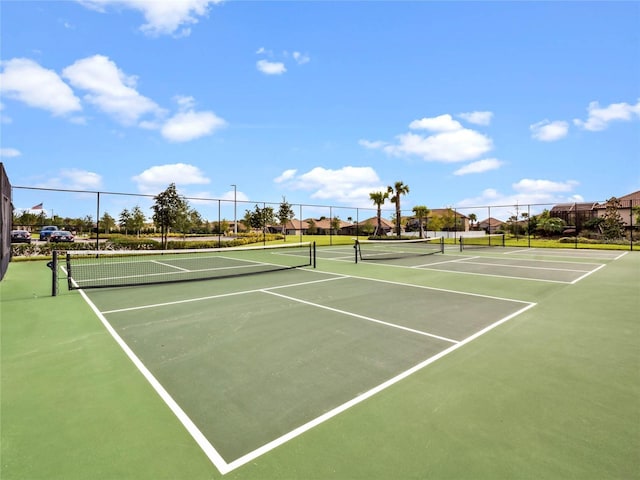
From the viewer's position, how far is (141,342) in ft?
15.6

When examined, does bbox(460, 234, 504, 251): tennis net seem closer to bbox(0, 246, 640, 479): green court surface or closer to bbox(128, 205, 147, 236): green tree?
bbox(0, 246, 640, 479): green court surface

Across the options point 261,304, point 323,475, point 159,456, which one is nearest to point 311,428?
point 323,475

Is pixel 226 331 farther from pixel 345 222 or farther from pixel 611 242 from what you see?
pixel 345 222

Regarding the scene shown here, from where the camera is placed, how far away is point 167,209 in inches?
874

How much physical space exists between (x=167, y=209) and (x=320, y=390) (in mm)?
21974

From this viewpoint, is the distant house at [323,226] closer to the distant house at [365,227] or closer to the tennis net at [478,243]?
the distant house at [365,227]

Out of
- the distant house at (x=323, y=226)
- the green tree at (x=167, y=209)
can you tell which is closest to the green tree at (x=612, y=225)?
the green tree at (x=167, y=209)

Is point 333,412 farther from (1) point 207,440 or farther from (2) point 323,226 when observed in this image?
(2) point 323,226

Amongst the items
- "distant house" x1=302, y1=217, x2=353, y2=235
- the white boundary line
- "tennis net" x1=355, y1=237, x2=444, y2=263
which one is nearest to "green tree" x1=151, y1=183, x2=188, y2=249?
"tennis net" x1=355, y1=237, x2=444, y2=263

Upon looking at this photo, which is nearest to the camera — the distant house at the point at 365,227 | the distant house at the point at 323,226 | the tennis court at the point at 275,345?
the tennis court at the point at 275,345

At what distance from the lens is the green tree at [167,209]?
2204cm

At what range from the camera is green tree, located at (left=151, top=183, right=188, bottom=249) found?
22.0 metres

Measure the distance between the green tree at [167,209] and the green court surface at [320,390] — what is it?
16.2m

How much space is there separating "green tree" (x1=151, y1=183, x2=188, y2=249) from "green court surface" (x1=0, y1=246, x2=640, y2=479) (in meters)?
16.2
